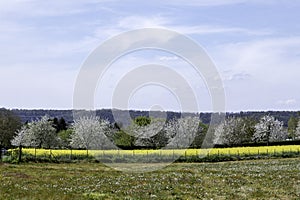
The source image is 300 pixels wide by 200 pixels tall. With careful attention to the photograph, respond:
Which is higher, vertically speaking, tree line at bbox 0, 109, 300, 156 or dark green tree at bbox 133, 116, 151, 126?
dark green tree at bbox 133, 116, 151, 126

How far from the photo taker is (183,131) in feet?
378

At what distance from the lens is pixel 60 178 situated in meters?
36.0

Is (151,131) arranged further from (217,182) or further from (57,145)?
(217,182)

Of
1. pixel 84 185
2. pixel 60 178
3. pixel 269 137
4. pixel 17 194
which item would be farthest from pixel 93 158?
pixel 269 137

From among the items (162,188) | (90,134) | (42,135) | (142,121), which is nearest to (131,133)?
(142,121)

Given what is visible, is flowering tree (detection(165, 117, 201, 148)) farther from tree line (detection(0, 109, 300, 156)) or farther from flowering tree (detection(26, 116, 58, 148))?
flowering tree (detection(26, 116, 58, 148))

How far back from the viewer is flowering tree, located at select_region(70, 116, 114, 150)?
99.5m

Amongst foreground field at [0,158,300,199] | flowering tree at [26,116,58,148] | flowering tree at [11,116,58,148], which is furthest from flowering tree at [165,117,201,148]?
foreground field at [0,158,300,199]

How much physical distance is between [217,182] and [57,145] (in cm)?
7877

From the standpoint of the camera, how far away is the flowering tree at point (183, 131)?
10965 cm

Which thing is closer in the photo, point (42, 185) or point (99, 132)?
point (42, 185)

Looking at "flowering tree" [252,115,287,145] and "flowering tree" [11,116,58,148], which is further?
"flowering tree" [252,115,287,145]

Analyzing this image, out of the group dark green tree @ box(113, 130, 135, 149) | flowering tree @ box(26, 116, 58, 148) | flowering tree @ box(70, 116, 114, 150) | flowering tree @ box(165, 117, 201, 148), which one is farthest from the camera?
flowering tree @ box(165, 117, 201, 148)

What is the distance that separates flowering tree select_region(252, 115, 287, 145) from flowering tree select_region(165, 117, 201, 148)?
20.4 meters
